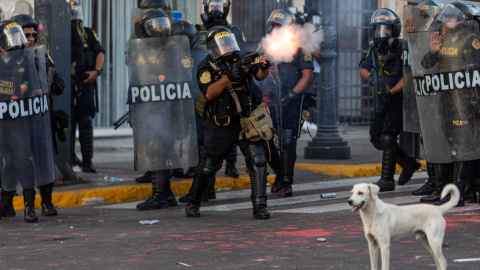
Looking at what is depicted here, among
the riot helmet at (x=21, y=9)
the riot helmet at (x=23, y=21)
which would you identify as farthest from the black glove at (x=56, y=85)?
the riot helmet at (x=21, y=9)

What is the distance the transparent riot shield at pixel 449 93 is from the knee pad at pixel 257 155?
1.60 meters

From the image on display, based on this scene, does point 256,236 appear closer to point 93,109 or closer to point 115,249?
point 115,249

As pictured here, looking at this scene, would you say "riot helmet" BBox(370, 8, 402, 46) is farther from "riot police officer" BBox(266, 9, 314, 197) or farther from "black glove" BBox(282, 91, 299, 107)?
"black glove" BBox(282, 91, 299, 107)

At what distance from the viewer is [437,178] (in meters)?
10.3

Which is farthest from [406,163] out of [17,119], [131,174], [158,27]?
[17,119]

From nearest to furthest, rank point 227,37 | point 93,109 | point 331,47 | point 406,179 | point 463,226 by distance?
1. point 463,226
2. point 227,37
3. point 406,179
4. point 93,109
5. point 331,47

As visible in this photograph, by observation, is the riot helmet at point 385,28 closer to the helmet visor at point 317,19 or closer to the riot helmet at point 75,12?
the riot helmet at point 75,12

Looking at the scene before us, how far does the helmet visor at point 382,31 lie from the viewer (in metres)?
11.5

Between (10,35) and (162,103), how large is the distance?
1.75 m

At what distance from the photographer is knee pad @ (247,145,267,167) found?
9.51 m

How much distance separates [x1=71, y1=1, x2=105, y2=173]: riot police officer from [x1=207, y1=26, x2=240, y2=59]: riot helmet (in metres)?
3.86

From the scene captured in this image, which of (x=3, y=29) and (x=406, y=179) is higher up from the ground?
(x=3, y=29)

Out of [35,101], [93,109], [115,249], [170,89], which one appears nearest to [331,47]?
[93,109]

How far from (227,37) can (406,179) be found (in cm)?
333
